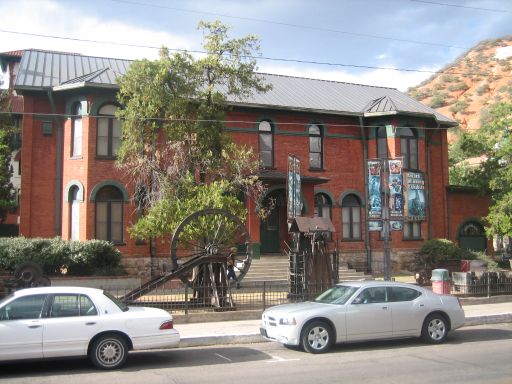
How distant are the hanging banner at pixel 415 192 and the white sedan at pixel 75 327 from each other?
1881 cm

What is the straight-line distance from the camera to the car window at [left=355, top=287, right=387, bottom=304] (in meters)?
11.5

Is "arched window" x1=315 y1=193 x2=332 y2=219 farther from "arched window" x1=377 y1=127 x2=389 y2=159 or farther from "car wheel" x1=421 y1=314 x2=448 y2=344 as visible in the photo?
"car wheel" x1=421 y1=314 x2=448 y2=344

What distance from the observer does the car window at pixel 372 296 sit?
452 inches

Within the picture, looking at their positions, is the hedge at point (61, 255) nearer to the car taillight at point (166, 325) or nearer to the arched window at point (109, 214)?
the arched window at point (109, 214)

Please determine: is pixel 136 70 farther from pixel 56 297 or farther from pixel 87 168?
pixel 56 297

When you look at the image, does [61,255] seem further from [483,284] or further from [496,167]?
[496,167]

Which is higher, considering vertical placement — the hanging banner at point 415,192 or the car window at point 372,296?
the hanging banner at point 415,192

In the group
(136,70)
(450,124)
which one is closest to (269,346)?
(136,70)

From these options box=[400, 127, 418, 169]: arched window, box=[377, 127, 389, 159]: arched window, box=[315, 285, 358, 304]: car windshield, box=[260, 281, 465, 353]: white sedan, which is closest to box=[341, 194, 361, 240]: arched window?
box=[377, 127, 389, 159]: arched window

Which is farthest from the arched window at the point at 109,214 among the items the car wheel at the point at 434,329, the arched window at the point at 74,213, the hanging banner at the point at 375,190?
the car wheel at the point at 434,329

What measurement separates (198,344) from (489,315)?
7954 millimetres

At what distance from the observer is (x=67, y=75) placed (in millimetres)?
25016

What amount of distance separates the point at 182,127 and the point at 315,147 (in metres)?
10.3

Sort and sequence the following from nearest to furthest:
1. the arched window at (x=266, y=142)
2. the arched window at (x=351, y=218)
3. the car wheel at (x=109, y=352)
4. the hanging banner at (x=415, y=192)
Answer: the car wheel at (x=109, y=352), the hanging banner at (x=415, y=192), the arched window at (x=266, y=142), the arched window at (x=351, y=218)
